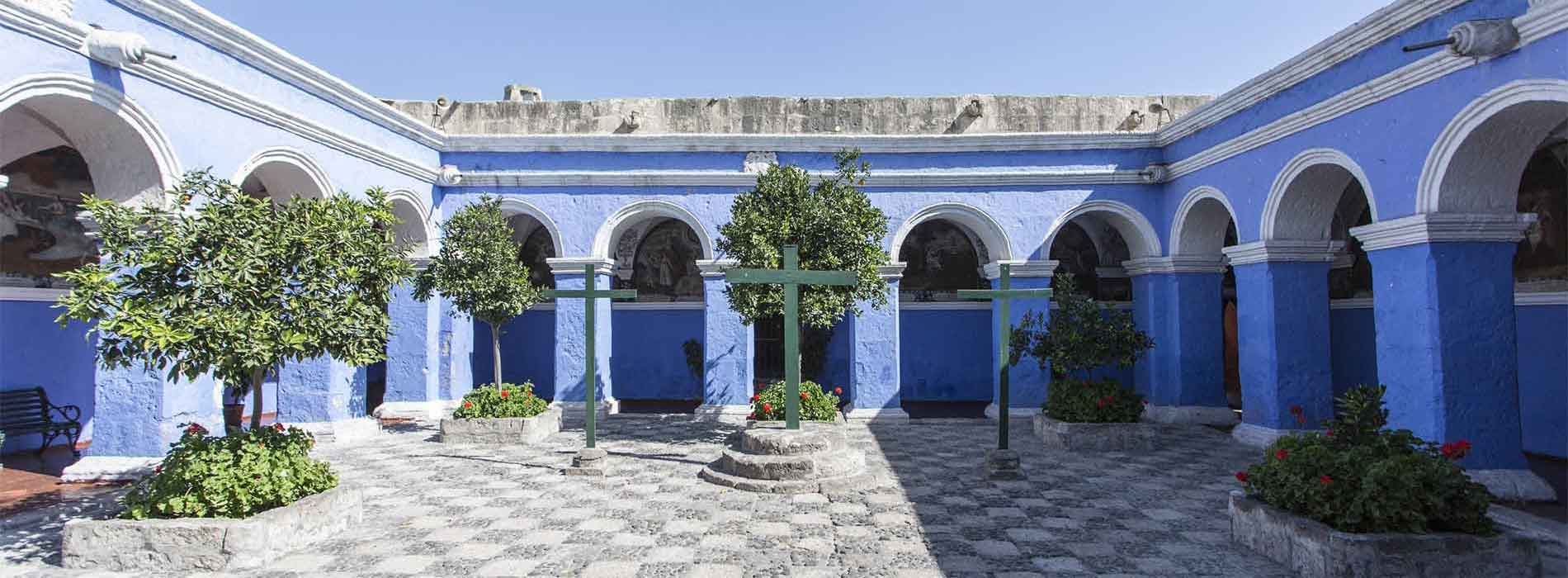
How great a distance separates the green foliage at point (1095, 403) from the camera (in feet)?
31.5

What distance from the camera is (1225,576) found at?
4883mm

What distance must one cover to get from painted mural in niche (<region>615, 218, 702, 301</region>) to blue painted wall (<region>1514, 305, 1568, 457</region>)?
12952 millimetres

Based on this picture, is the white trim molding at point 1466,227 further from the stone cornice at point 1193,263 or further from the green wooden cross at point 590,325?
the green wooden cross at point 590,325

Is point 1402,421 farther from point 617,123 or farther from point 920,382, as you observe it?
point 617,123

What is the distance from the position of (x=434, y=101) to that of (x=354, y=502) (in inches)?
378

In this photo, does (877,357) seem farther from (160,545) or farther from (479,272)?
(160,545)

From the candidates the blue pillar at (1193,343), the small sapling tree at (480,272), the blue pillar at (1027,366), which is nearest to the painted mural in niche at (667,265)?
the small sapling tree at (480,272)

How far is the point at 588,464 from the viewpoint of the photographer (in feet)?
26.6

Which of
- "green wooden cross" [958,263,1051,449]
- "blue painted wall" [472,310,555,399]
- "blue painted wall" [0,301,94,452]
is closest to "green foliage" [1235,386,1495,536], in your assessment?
"green wooden cross" [958,263,1051,449]

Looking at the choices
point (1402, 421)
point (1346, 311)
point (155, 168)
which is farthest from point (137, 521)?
point (1346, 311)

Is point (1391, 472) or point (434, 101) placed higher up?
point (434, 101)

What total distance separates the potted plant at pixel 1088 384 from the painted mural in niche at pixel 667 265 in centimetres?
746

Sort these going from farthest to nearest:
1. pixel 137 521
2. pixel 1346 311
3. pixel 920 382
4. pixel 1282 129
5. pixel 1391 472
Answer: pixel 920 382
pixel 1346 311
pixel 1282 129
pixel 137 521
pixel 1391 472

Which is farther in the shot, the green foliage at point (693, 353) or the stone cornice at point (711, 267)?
the green foliage at point (693, 353)
